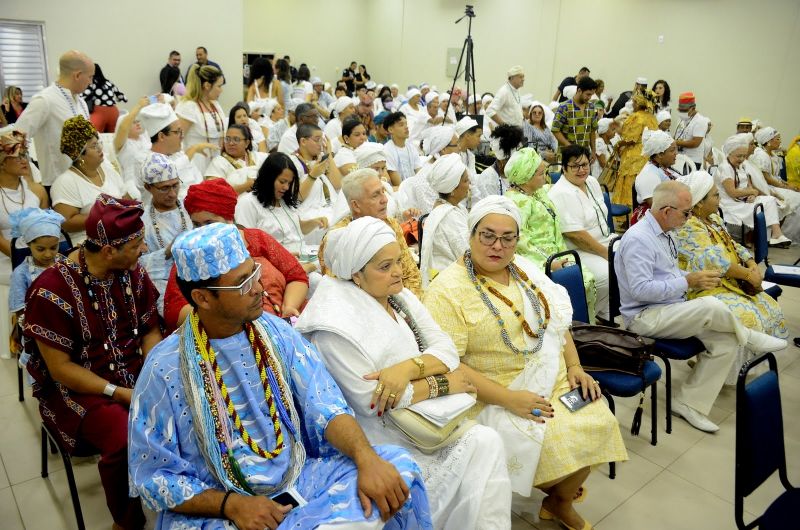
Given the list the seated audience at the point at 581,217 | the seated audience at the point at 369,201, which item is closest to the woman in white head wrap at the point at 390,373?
the seated audience at the point at 369,201

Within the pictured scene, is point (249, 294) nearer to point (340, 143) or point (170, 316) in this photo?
point (170, 316)

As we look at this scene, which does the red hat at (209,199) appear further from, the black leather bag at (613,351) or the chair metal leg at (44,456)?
the black leather bag at (613,351)

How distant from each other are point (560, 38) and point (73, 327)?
45.3 ft

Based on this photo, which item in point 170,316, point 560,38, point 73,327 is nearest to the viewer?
point 73,327

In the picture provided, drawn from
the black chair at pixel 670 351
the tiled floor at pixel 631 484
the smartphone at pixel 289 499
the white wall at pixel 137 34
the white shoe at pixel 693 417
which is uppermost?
the white wall at pixel 137 34

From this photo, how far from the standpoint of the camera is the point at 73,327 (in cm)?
218

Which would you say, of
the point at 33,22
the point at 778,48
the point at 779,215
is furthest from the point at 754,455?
the point at 778,48

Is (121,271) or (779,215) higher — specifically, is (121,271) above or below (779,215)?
above

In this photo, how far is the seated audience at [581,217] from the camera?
14.2ft

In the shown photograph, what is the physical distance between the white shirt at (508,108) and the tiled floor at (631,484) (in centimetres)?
632

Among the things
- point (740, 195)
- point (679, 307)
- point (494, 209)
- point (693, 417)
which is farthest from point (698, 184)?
point (740, 195)

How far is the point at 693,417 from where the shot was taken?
134 inches

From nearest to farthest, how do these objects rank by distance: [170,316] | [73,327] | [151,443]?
[151,443], [73,327], [170,316]

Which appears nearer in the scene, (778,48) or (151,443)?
(151,443)
